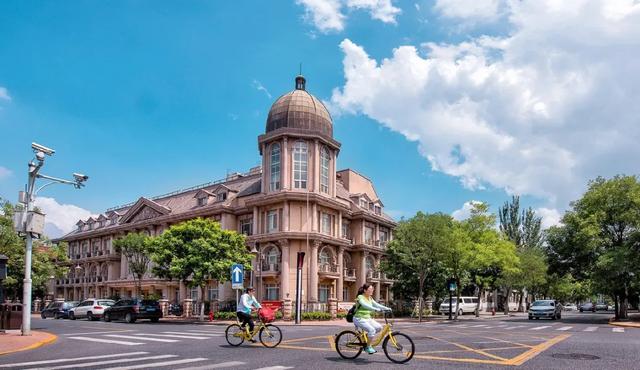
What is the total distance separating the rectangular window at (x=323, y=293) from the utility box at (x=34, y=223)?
28812mm

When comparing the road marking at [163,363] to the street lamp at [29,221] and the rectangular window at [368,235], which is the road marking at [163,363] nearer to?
the street lamp at [29,221]

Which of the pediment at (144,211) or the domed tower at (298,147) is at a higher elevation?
the domed tower at (298,147)

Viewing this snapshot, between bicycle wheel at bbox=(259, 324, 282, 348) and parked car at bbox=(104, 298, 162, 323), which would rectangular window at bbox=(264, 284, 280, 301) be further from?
bicycle wheel at bbox=(259, 324, 282, 348)

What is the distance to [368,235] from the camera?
51.7 m

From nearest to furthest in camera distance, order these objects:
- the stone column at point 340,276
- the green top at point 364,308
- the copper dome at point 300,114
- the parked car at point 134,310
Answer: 1. the green top at point 364,308
2. the parked car at point 134,310
3. the copper dome at point 300,114
4. the stone column at point 340,276

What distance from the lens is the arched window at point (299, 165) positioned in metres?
43.3

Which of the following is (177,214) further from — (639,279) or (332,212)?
(639,279)

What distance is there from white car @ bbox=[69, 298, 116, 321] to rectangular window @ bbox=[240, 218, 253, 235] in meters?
13.0

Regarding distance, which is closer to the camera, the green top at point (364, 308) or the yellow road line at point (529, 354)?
the yellow road line at point (529, 354)

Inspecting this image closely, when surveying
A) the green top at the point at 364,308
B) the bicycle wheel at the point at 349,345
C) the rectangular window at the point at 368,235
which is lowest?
the bicycle wheel at the point at 349,345

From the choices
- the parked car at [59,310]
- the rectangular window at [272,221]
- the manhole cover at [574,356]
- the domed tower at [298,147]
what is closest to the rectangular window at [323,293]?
the rectangular window at [272,221]

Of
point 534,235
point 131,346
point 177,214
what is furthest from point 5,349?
point 534,235

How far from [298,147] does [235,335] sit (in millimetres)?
29963

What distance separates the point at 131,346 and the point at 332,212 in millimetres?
31388
